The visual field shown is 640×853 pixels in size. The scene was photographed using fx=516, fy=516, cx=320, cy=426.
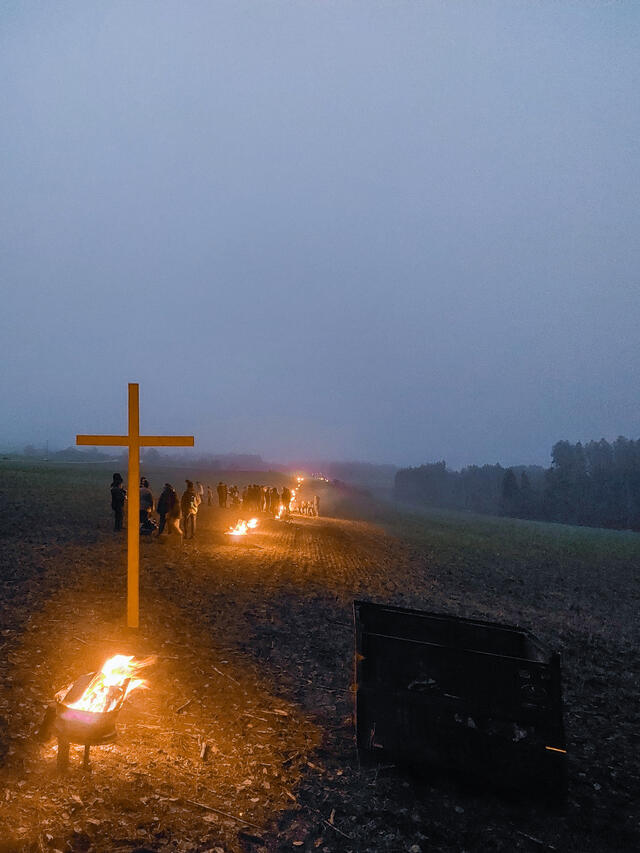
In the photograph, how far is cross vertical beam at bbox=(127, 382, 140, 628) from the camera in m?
8.21

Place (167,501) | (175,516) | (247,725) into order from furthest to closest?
(175,516), (167,501), (247,725)

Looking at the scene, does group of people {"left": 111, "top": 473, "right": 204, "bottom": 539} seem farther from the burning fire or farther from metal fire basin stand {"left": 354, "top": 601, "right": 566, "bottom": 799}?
metal fire basin stand {"left": 354, "top": 601, "right": 566, "bottom": 799}

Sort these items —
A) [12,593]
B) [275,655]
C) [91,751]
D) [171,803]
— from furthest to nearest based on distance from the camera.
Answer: [12,593]
[275,655]
[91,751]
[171,803]

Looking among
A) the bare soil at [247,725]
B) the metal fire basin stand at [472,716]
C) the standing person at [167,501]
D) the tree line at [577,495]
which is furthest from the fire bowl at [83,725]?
the tree line at [577,495]

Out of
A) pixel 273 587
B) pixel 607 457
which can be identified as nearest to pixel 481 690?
pixel 273 587

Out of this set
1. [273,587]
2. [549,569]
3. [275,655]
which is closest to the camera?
[275,655]

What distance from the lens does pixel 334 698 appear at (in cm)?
718

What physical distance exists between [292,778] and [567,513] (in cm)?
12721

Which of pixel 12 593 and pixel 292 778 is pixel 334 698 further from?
pixel 12 593

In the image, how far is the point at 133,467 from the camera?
871 cm

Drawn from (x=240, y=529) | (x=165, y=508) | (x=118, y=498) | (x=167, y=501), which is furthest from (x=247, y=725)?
(x=240, y=529)

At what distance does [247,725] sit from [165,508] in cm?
1401

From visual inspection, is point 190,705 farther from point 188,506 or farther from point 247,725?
point 188,506

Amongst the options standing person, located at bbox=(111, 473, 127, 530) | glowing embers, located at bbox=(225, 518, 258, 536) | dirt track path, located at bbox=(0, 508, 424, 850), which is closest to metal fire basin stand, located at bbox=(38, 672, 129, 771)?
dirt track path, located at bbox=(0, 508, 424, 850)
